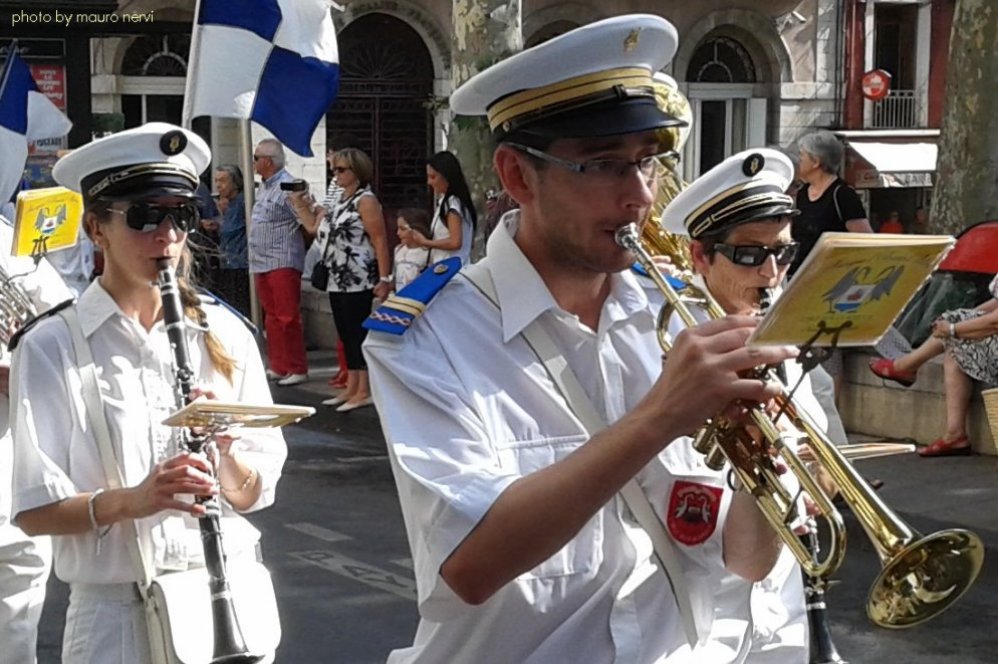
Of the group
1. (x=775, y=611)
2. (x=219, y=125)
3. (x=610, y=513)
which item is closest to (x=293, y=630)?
(x=775, y=611)

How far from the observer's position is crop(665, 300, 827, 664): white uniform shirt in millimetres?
2939

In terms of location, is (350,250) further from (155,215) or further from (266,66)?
(155,215)

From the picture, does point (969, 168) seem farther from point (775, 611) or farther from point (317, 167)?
point (317, 167)

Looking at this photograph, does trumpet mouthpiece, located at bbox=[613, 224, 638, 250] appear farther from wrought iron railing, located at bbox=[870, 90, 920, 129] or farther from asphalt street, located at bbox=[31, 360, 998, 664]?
wrought iron railing, located at bbox=[870, 90, 920, 129]

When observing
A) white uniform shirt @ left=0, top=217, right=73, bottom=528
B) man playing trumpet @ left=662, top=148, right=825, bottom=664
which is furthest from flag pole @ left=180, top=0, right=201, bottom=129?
man playing trumpet @ left=662, top=148, right=825, bottom=664

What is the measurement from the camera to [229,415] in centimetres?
368

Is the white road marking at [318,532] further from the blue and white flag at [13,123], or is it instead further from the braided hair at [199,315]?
the braided hair at [199,315]

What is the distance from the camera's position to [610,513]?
2777 mm

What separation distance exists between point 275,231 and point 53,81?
382 centimetres

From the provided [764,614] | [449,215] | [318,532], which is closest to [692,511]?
[764,614]

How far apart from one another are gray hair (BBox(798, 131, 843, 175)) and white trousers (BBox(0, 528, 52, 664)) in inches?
261

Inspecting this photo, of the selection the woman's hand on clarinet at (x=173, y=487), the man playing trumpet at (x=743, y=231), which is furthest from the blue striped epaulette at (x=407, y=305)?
the man playing trumpet at (x=743, y=231)

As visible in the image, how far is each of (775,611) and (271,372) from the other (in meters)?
10.7

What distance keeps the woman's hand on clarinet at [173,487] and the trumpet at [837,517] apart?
4.25 feet
